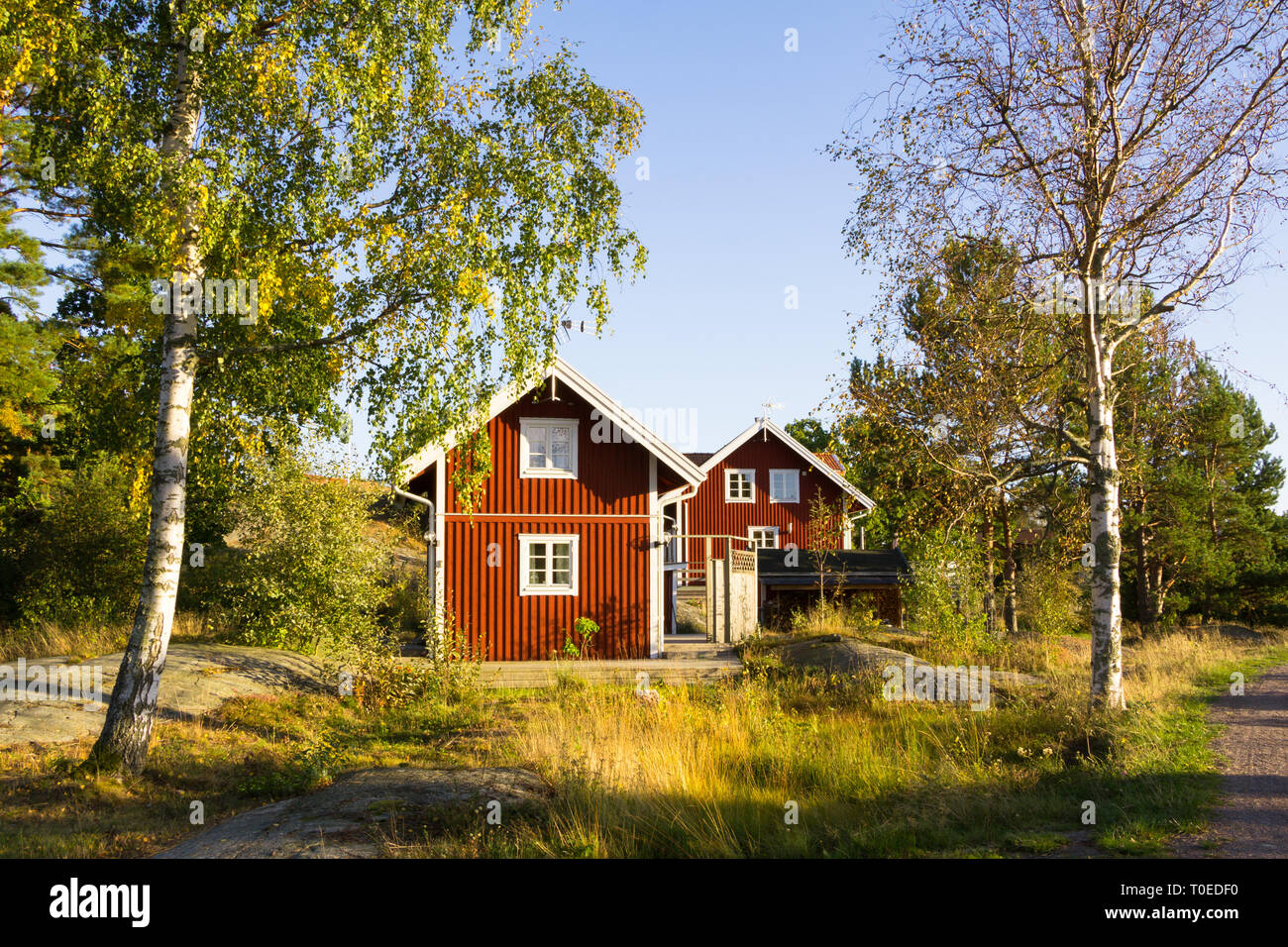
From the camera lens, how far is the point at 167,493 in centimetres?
975

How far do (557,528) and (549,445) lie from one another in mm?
1940

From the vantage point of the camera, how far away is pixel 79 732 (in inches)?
432

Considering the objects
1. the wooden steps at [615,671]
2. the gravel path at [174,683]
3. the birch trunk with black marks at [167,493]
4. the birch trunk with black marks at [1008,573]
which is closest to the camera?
the birch trunk with black marks at [167,493]

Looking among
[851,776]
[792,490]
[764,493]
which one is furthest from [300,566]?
[792,490]

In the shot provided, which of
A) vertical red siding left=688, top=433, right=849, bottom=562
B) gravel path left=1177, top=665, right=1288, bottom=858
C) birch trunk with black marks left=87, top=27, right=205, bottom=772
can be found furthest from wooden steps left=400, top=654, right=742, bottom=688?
vertical red siding left=688, top=433, right=849, bottom=562

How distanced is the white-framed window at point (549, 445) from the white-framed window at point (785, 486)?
61.4 ft

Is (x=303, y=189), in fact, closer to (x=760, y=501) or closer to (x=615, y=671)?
(x=615, y=671)

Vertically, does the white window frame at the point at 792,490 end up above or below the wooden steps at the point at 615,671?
above

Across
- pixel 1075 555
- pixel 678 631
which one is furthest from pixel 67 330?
pixel 1075 555

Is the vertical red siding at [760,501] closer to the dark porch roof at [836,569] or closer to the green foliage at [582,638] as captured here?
the dark porch roof at [836,569]

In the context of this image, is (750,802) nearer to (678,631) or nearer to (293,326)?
(293,326)

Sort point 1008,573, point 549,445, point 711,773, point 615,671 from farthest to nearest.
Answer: point 1008,573
point 549,445
point 615,671
point 711,773

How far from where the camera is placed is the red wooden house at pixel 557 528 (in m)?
19.9

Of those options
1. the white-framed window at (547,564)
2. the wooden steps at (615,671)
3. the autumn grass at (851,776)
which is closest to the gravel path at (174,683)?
the wooden steps at (615,671)
